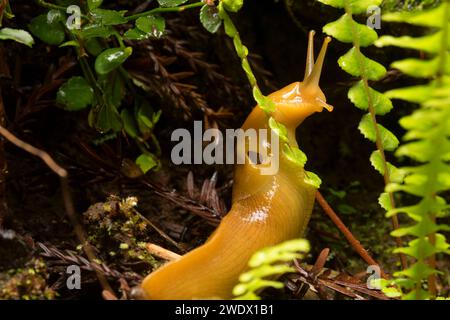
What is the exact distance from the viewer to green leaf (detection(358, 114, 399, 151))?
1669 millimetres

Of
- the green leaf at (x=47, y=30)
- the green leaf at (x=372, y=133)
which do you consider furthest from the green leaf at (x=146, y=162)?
the green leaf at (x=372, y=133)

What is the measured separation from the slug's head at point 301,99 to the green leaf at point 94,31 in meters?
0.65

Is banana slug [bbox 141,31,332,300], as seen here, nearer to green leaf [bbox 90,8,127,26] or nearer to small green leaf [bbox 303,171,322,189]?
small green leaf [bbox 303,171,322,189]

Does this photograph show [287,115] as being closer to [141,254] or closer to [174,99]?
[174,99]

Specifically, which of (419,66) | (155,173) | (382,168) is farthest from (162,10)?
(419,66)

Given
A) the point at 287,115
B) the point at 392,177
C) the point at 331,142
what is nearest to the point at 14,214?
the point at 287,115

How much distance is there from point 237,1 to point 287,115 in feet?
1.63

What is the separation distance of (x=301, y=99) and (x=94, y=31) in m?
0.79

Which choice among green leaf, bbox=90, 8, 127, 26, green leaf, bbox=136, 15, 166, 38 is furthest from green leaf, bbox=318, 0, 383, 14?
green leaf, bbox=90, 8, 127, 26

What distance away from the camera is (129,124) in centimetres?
209

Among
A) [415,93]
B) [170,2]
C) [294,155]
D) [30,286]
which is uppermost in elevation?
[170,2]

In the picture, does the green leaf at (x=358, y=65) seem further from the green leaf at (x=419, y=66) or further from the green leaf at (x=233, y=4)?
the green leaf at (x=419, y=66)

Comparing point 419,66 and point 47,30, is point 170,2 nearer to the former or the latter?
point 47,30
